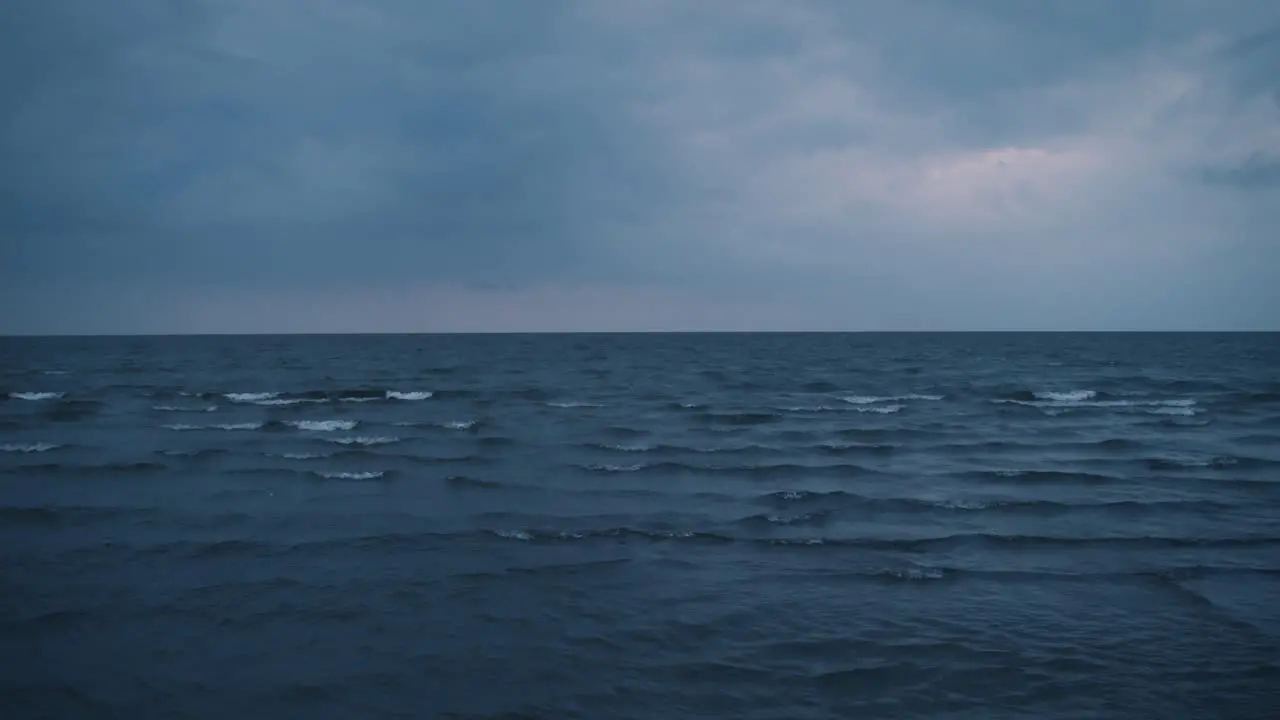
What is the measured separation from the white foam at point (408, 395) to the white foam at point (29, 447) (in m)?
17.0

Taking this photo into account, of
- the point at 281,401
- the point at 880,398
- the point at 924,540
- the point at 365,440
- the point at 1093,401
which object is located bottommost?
the point at 924,540

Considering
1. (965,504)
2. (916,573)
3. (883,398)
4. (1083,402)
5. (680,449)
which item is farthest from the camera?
(883,398)

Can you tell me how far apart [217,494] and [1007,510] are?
16939 millimetres

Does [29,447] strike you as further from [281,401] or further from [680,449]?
[680,449]

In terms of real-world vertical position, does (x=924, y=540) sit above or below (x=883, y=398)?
below

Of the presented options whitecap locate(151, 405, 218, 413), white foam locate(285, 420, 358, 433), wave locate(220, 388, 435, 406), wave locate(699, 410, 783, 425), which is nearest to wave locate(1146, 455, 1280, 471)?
wave locate(699, 410, 783, 425)

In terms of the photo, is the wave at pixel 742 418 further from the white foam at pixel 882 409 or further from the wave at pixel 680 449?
the wave at pixel 680 449

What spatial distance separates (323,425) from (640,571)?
69.8ft

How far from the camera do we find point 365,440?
83.7 feet

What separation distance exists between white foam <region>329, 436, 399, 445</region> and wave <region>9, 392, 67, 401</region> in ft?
74.3

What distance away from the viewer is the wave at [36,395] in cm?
3853

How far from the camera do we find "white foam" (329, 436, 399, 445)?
81.9 ft

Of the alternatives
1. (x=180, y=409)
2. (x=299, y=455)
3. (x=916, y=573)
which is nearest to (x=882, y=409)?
(x=299, y=455)

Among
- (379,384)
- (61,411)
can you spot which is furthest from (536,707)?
(379,384)
